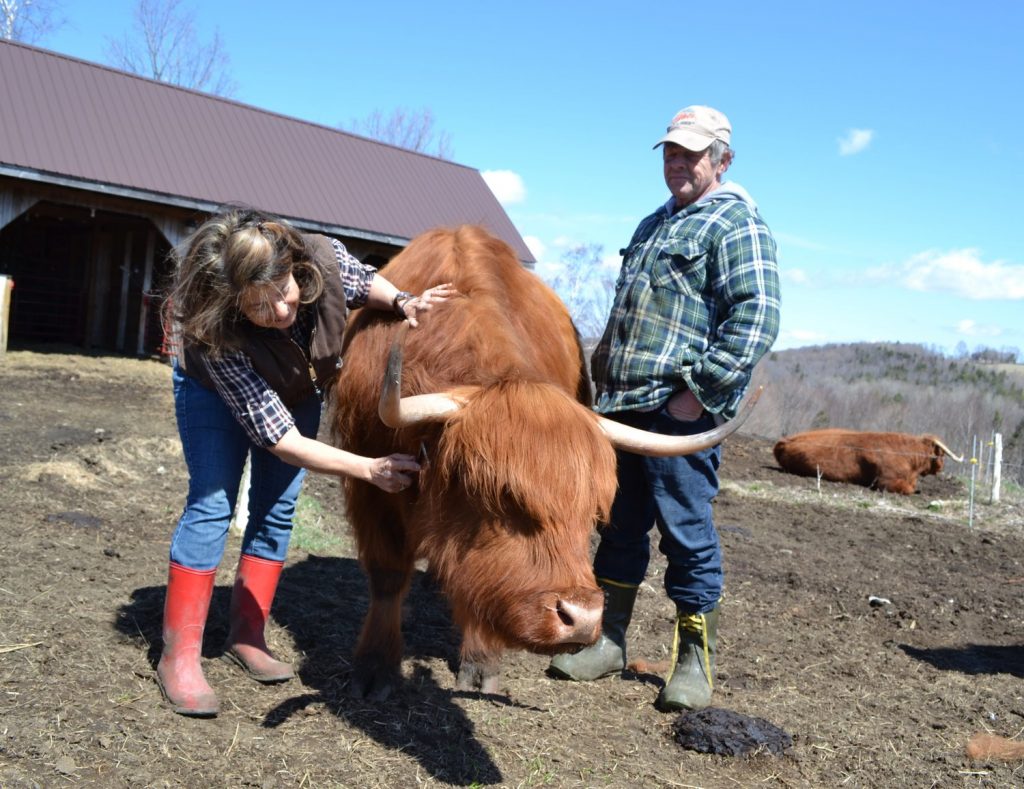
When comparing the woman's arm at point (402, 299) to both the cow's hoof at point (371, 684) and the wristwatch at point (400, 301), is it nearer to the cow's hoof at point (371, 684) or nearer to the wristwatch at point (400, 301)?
the wristwatch at point (400, 301)

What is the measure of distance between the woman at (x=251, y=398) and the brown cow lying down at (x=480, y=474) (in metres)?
0.17

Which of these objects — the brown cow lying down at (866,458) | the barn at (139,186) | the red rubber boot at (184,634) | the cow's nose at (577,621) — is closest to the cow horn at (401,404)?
the cow's nose at (577,621)

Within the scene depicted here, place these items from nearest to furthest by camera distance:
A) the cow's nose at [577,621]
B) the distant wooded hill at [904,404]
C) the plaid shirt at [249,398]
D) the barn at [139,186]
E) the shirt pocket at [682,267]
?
the cow's nose at [577,621] < the plaid shirt at [249,398] < the shirt pocket at [682,267] < the barn at [139,186] < the distant wooded hill at [904,404]

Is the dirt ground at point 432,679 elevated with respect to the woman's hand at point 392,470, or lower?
lower

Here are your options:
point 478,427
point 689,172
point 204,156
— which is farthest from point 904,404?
point 478,427

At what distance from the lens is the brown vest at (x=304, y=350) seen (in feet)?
11.7

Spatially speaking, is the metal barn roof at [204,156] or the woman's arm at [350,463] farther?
the metal barn roof at [204,156]

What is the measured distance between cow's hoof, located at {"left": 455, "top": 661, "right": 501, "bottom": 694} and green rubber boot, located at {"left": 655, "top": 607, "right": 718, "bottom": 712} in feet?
2.48

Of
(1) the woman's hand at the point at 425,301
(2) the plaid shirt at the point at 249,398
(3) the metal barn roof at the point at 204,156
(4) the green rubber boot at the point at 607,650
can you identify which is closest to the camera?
(2) the plaid shirt at the point at 249,398

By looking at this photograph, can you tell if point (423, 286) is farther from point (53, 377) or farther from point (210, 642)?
point (53, 377)

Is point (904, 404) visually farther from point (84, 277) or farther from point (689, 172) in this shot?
point (689, 172)

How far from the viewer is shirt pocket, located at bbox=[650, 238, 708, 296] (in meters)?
4.13

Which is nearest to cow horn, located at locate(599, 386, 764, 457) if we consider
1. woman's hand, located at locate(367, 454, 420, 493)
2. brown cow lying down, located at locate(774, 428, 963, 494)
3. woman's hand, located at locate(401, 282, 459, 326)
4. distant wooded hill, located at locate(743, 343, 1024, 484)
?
woman's hand, located at locate(367, 454, 420, 493)

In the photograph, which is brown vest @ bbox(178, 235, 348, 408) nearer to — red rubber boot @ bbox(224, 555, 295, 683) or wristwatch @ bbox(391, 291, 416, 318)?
wristwatch @ bbox(391, 291, 416, 318)
